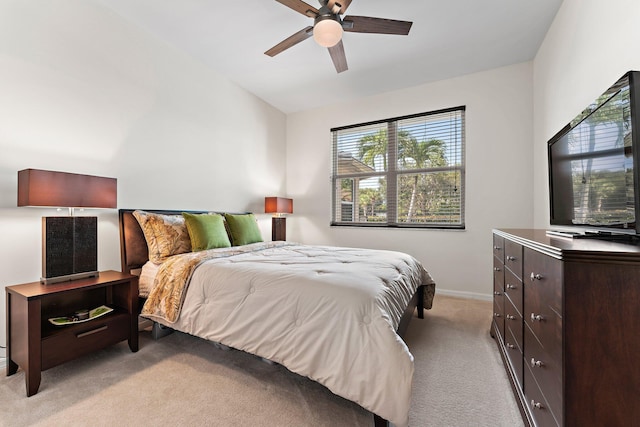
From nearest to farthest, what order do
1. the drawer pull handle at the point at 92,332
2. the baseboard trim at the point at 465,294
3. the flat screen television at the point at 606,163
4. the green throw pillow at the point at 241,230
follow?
1. the flat screen television at the point at 606,163
2. the drawer pull handle at the point at 92,332
3. the green throw pillow at the point at 241,230
4. the baseboard trim at the point at 465,294

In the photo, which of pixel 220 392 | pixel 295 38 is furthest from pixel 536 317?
pixel 295 38

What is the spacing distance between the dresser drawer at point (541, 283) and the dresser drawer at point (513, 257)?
12 centimetres

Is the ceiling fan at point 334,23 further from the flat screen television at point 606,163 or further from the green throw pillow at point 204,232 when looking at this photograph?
the green throw pillow at point 204,232

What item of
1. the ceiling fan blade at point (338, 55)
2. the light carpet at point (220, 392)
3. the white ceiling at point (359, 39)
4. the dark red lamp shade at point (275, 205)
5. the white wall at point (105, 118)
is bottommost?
the light carpet at point (220, 392)

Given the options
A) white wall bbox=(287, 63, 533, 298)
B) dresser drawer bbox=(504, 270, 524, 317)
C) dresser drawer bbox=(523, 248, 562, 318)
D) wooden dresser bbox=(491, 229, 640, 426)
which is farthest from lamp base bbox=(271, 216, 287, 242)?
wooden dresser bbox=(491, 229, 640, 426)

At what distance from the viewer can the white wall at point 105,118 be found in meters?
1.95

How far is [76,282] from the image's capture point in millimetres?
1910

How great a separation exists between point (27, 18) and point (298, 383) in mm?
3144

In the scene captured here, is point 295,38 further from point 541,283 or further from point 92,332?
point 92,332

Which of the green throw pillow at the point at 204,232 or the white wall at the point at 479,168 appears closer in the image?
the green throw pillow at the point at 204,232

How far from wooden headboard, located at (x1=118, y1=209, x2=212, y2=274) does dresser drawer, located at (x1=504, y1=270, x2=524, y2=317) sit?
111 inches

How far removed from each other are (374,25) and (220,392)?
2.75 meters

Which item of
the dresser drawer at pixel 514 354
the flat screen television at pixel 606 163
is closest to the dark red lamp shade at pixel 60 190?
the dresser drawer at pixel 514 354

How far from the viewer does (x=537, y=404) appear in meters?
1.18
